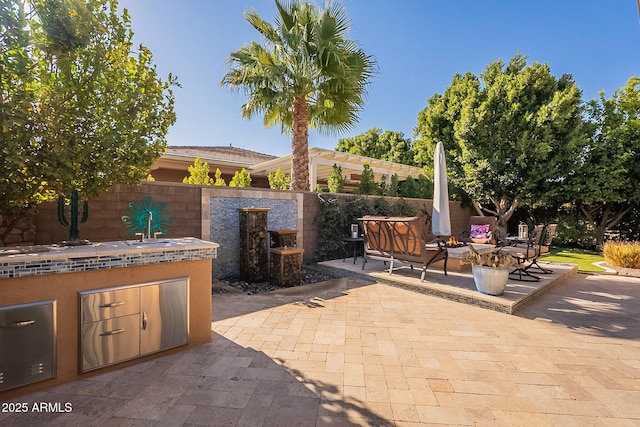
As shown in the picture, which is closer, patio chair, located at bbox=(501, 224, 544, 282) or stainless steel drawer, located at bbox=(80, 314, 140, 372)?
stainless steel drawer, located at bbox=(80, 314, 140, 372)

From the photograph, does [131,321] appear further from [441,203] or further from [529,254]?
[529,254]

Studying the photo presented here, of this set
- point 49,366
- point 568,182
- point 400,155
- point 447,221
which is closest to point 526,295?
point 447,221

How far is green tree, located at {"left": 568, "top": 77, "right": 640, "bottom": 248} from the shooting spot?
1125 cm

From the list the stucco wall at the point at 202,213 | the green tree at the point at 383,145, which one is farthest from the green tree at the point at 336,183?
the green tree at the point at 383,145

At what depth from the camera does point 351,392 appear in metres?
2.39

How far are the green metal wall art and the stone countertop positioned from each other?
2266mm

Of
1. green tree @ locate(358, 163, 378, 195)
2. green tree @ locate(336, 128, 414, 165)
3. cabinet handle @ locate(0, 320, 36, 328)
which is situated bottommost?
cabinet handle @ locate(0, 320, 36, 328)

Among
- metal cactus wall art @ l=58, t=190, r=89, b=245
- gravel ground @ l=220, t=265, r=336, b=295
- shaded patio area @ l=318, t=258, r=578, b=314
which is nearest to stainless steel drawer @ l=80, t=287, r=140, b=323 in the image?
metal cactus wall art @ l=58, t=190, r=89, b=245

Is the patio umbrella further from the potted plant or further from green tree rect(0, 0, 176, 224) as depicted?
green tree rect(0, 0, 176, 224)

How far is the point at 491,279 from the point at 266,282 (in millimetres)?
4469

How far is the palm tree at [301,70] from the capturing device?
7.00 metres

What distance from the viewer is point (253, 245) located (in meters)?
6.37

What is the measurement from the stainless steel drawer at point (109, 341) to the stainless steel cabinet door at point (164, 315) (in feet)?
0.24

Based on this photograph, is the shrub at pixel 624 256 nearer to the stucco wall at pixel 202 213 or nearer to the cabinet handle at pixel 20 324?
the stucco wall at pixel 202 213
